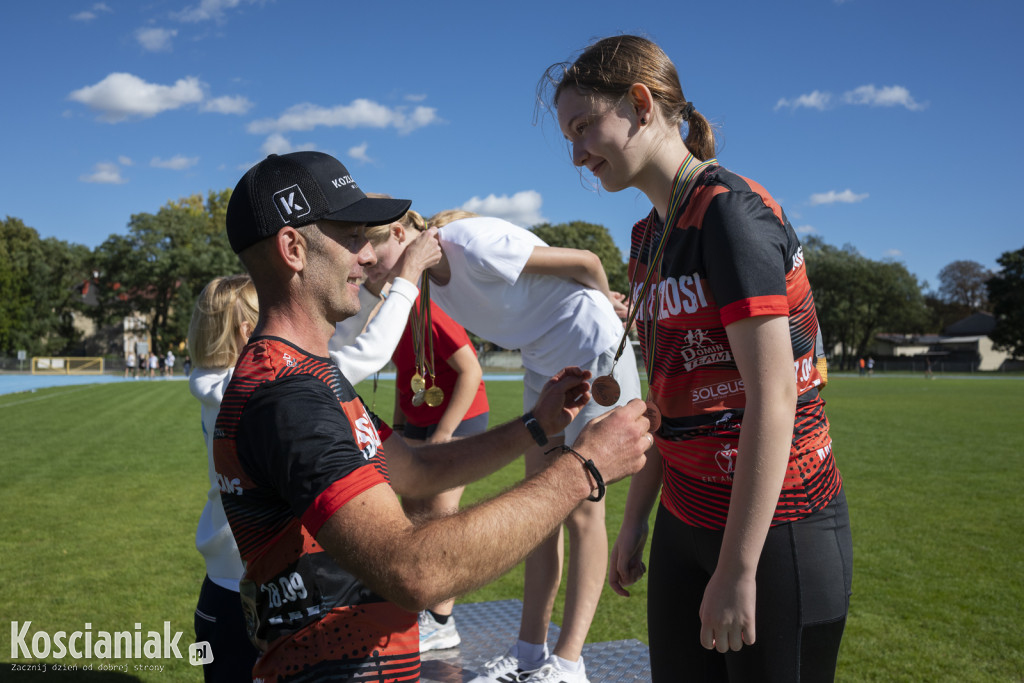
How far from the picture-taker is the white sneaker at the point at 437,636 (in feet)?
14.3

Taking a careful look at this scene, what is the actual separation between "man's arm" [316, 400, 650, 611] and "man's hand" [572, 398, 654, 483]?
7 cm

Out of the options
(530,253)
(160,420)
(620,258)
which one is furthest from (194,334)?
(620,258)

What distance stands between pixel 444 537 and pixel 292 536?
42 cm

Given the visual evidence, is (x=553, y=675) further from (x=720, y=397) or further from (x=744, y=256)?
(x=744, y=256)

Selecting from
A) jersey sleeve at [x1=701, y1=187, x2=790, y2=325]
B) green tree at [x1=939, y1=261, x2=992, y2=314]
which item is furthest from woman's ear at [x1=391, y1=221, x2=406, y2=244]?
green tree at [x1=939, y1=261, x2=992, y2=314]

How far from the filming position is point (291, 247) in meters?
2.00

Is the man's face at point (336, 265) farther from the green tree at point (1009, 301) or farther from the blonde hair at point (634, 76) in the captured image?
the green tree at point (1009, 301)

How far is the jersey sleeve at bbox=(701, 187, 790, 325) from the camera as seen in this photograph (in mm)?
1797

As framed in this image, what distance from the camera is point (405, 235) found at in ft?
13.2

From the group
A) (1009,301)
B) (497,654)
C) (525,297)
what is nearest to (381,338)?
(525,297)

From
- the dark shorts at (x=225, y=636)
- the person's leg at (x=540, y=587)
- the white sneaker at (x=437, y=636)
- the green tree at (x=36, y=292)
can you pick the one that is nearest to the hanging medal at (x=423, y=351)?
the person's leg at (x=540, y=587)

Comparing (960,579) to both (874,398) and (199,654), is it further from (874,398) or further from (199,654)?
(874,398)

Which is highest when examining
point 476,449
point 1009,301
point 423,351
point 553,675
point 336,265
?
point 1009,301

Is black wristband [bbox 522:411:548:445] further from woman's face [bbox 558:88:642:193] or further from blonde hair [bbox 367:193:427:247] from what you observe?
blonde hair [bbox 367:193:427:247]
